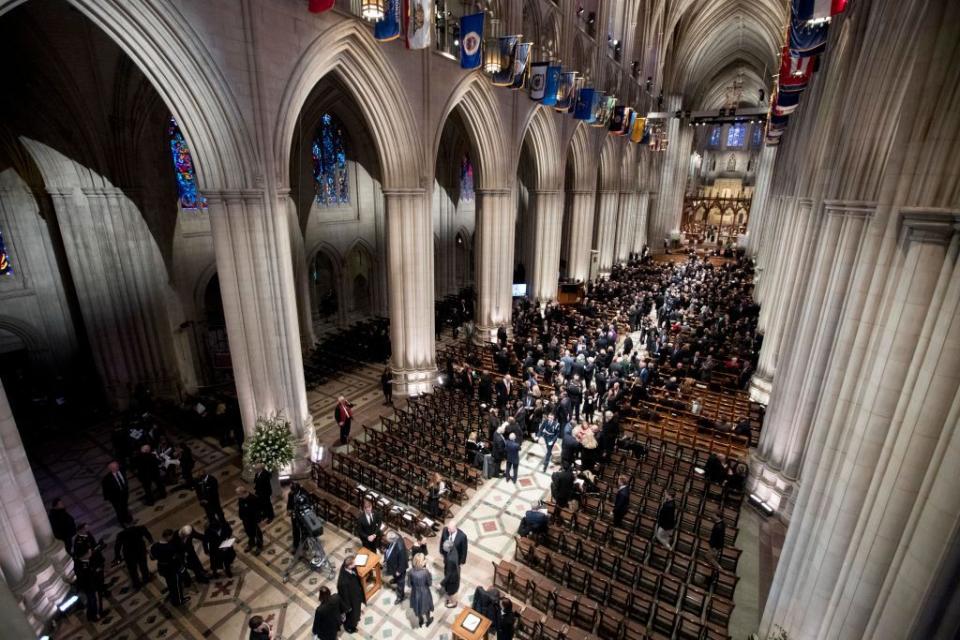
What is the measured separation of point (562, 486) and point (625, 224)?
32.7 metres

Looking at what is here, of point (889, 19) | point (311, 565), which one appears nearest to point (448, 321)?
point (311, 565)

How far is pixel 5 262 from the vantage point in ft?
41.4

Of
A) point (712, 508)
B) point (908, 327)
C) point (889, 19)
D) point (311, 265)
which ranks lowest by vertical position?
point (712, 508)

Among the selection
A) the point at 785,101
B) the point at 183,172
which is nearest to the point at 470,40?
the point at 785,101

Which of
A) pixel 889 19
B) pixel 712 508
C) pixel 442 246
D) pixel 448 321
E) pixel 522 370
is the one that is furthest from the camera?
pixel 442 246

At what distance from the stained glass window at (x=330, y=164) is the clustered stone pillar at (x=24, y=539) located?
1487 centimetres

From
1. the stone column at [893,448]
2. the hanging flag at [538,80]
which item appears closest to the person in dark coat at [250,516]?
the stone column at [893,448]

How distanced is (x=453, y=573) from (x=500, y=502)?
2836 millimetres

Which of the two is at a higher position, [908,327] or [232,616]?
[908,327]

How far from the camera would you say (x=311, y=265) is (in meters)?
20.4

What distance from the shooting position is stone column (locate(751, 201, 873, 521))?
25.7ft

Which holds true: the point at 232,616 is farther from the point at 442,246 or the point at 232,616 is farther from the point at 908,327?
the point at 442,246

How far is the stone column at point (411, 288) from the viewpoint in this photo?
1365 cm

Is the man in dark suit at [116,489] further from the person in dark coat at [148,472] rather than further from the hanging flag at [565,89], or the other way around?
the hanging flag at [565,89]
